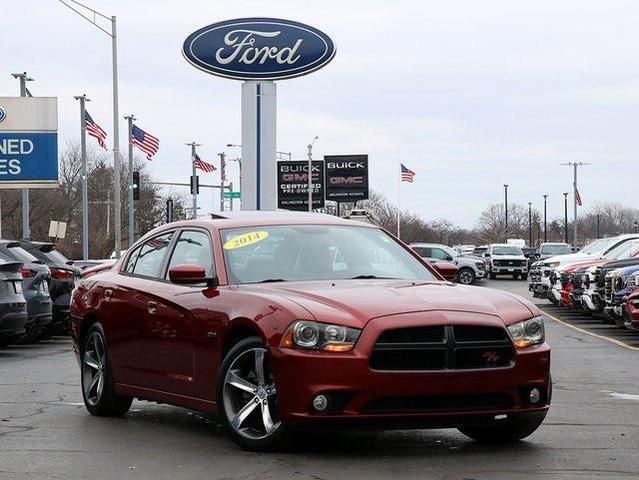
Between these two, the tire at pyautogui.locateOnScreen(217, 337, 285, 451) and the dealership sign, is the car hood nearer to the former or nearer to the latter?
the tire at pyautogui.locateOnScreen(217, 337, 285, 451)

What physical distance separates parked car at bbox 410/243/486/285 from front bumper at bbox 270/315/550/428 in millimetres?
42203

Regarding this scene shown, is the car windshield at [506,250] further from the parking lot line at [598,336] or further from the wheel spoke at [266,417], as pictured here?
the wheel spoke at [266,417]

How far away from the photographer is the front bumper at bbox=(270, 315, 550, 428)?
23.2ft

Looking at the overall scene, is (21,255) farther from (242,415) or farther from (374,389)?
(374,389)

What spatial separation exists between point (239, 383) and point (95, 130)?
46.9m

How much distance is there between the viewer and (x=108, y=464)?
24.4ft

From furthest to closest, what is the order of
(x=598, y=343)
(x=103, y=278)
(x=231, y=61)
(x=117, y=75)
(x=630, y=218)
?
(x=630, y=218)
(x=117, y=75)
(x=231, y=61)
(x=598, y=343)
(x=103, y=278)

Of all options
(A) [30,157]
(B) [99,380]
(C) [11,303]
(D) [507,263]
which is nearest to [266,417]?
(B) [99,380]

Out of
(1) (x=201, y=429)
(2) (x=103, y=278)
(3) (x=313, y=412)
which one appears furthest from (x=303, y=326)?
(2) (x=103, y=278)

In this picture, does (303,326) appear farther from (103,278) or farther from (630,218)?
(630,218)

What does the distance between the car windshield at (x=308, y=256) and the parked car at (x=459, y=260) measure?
4064 cm

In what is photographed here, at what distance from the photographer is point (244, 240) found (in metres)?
8.62

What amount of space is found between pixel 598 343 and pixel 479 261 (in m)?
36.6

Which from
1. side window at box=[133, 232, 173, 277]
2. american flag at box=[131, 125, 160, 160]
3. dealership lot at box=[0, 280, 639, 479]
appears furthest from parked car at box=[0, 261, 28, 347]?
american flag at box=[131, 125, 160, 160]
